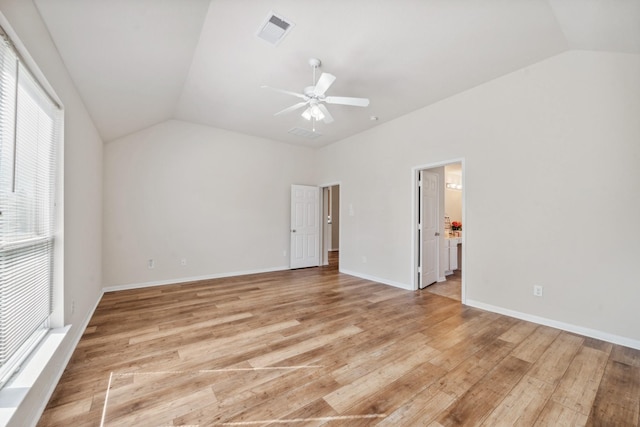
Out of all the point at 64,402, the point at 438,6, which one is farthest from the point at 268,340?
the point at 438,6

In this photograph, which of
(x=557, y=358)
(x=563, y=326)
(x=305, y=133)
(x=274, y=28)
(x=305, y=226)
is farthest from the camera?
(x=305, y=226)

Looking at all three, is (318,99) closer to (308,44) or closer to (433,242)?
(308,44)

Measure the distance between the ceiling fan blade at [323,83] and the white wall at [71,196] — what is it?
205cm

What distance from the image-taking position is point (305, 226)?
258 inches

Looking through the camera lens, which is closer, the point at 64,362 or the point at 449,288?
the point at 64,362

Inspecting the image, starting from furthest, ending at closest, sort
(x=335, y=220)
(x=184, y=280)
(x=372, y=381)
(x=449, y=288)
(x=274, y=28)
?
(x=335, y=220) < (x=184, y=280) < (x=449, y=288) < (x=274, y=28) < (x=372, y=381)

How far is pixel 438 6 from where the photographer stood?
89.8 inches

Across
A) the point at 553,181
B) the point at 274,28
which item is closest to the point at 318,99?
the point at 274,28

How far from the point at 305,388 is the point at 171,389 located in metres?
1.00

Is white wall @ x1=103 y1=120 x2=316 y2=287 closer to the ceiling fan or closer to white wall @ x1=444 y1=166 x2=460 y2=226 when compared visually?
the ceiling fan

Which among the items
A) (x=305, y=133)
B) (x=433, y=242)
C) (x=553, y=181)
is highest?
(x=305, y=133)

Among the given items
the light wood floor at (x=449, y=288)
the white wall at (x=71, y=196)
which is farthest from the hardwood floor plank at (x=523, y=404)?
the white wall at (x=71, y=196)

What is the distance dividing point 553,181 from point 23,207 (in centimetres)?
491

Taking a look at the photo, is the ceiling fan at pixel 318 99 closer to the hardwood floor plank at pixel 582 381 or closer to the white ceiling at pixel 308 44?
the white ceiling at pixel 308 44
